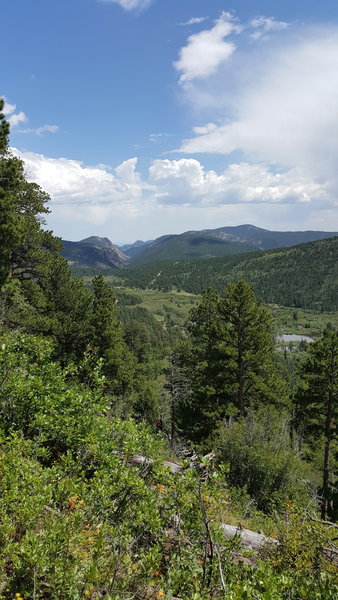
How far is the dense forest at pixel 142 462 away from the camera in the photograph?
14.9ft

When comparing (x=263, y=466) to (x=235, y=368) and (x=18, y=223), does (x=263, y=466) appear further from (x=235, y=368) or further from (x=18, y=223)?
(x=18, y=223)

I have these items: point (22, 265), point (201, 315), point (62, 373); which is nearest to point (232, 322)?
point (201, 315)

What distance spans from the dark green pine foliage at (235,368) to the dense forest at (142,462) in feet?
0.36

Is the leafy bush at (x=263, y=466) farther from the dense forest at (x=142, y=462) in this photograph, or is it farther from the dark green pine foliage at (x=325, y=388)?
the dark green pine foliage at (x=325, y=388)

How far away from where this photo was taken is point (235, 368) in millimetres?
24500

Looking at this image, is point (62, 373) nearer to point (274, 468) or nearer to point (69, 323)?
point (274, 468)

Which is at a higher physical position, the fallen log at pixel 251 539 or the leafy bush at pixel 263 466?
the fallen log at pixel 251 539

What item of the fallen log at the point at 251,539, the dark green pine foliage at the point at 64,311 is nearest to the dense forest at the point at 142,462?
the fallen log at the point at 251,539

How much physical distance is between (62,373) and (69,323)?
761 inches

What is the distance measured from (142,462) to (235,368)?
17.2 meters

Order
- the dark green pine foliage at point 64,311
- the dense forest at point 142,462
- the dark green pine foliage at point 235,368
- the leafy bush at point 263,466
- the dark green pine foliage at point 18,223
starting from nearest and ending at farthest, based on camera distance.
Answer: the dense forest at point 142,462, the leafy bush at point 263,466, the dark green pine foliage at point 18,223, the dark green pine foliage at point 235,368, the dark green pine foliage at point 64,311

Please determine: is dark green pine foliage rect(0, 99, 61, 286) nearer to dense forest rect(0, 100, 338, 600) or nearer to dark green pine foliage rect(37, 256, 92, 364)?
dense forest rect(0, 100, 338, 600)

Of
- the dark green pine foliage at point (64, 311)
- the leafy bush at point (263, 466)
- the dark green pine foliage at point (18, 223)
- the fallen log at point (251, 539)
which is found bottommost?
the leafy bush at point (263, 466)

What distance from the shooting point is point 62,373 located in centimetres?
884
